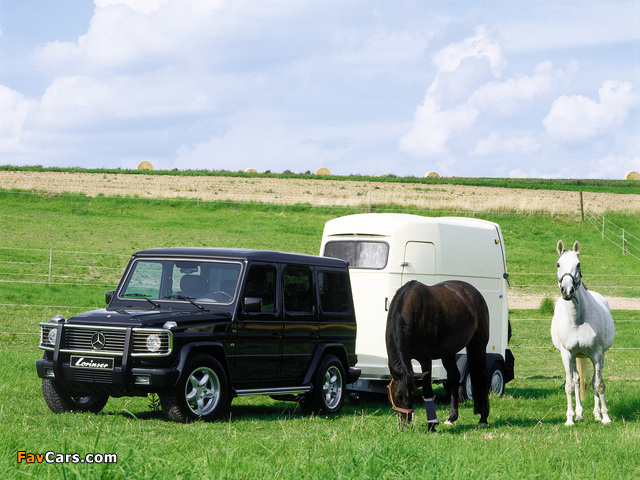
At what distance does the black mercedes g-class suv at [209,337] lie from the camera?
9422mm

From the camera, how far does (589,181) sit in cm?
7225

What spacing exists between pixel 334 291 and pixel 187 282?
2.45 metres

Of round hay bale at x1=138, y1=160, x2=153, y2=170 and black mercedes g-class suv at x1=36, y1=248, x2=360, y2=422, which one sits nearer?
black mercedes g-class suv at x1=36, y1=248, x2=360, y2=422

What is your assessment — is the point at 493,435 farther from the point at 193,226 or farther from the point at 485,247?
the point at 193,226

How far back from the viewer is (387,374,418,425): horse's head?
8.90m

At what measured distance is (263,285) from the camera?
10.9 metres

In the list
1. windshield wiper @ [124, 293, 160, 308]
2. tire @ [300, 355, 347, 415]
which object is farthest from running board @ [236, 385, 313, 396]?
windshield wiper @ [124, 293, 160, 308]

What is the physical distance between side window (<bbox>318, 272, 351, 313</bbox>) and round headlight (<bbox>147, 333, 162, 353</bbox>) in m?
3.12

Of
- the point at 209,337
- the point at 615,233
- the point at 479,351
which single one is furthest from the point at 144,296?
the point at 615,233

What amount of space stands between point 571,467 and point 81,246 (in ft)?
96.8

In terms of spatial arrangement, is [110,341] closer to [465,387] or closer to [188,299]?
[188,299]

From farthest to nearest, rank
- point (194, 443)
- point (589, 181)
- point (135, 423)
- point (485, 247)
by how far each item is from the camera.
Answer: point (589, 181)
point (485, 247)
point (135, 423)
point (194, 443)

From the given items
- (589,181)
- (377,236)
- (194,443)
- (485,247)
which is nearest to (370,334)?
(377,236)

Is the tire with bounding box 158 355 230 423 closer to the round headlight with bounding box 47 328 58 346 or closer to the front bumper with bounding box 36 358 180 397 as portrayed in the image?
the front bumper with bounding box 36 358 180 397
